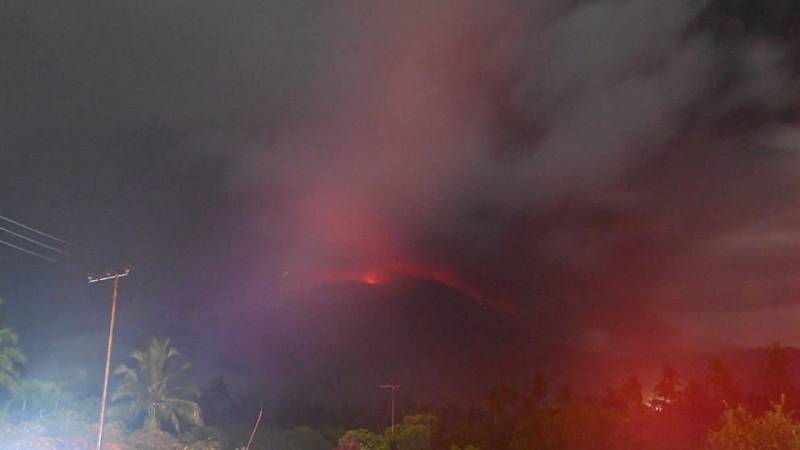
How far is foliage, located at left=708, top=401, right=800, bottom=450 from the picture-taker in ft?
91.7

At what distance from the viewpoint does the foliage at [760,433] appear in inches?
1100

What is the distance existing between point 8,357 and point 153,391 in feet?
41.7

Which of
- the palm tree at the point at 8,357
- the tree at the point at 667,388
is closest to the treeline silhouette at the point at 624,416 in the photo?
the tree at the point at 667,388

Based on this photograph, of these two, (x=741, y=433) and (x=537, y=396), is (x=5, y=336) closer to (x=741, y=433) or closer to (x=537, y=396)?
(x=741, y=433)

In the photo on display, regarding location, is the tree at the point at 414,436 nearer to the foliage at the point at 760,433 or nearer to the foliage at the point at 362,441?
the foliage at the point at 362,441

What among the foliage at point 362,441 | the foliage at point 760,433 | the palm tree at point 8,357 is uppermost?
the palm tree at point 8,357

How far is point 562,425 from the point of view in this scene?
8275 cm

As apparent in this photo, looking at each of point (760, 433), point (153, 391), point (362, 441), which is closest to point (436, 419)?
point (362, 441)

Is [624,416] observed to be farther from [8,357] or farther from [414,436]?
[8,357]

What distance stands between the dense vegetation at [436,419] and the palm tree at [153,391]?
0.08 metres

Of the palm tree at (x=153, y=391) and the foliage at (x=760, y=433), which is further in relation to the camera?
the palm tree at (x=153, y=391)

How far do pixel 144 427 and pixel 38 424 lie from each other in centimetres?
998

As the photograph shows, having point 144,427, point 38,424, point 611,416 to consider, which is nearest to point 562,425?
point 611,416

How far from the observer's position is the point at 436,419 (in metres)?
90.8
